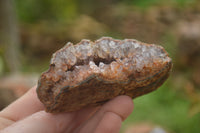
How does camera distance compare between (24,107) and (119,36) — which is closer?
(24,107)

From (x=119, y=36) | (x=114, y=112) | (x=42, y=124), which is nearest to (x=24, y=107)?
(x=42, y=124)

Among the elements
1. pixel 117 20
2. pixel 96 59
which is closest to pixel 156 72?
pixel 96 59

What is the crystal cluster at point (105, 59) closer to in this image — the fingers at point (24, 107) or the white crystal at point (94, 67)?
the white crystal at point (94, 67)

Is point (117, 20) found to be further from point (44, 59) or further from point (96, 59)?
point (96, 59)

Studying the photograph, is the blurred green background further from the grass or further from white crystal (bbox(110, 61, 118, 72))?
white crystal (bbox(110, 61, 118, 72))

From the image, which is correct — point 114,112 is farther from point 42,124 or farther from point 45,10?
point 45,10

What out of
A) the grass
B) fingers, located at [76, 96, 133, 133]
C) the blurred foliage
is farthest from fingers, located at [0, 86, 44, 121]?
the blurred foliage
